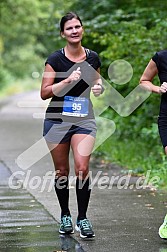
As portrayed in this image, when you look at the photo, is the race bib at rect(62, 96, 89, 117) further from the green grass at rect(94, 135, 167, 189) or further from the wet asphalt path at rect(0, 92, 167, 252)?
the green grass at rect(94, 135, 167, 189)

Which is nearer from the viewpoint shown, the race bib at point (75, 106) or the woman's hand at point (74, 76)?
the woman's hand at point (74, 76)

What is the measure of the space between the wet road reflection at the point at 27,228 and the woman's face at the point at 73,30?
6.01 ft

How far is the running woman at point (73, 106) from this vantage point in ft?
21.8

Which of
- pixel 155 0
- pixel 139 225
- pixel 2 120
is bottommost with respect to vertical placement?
pixel 2 120

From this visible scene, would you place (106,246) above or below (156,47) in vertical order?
below

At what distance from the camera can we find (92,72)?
679cm

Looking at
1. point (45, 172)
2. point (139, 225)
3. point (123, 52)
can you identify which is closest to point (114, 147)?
point (123, 52)

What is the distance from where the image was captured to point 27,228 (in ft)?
23.6

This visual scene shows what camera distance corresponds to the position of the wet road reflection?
21.0ft

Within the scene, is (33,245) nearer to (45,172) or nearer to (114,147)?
(45,172)

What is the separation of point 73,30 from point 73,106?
696 mm

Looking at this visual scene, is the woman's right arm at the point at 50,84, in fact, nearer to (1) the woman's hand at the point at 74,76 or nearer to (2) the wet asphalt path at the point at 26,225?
(1) the woman's hand at the point at 74,76

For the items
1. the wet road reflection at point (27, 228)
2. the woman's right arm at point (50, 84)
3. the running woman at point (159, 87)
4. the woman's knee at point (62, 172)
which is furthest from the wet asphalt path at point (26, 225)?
the woman's right arm at point (50, 84)

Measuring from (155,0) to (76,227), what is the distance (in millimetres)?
8053
